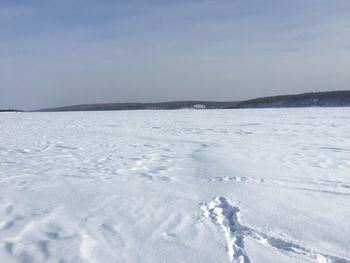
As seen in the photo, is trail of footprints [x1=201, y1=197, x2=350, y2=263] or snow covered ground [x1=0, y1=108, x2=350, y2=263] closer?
trail of footprints [x1=201, y1=197, x2=350, y2=263]

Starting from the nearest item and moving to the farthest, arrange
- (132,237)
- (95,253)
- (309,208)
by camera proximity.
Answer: (95,253) → (132,237) → (309,208)

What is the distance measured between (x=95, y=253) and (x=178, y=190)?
6.53 feet

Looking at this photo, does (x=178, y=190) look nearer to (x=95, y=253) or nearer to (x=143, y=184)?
(x=143, y=184)

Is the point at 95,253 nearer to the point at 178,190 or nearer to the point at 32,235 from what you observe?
the point at 32,235

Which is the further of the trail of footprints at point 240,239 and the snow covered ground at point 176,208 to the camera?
Answer: the snow covered ground at point 176,208

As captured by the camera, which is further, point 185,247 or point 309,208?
point 309,208

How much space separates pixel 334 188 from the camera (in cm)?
482

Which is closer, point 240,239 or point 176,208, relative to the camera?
point 240,239

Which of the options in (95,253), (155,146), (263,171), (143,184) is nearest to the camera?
(95,253)

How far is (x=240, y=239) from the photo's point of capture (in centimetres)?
315

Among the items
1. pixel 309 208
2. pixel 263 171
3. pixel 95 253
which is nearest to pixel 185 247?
pixel 95 253

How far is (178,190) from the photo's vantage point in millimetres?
4801

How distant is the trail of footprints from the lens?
9.29ft

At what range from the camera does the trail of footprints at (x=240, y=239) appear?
2.83m
